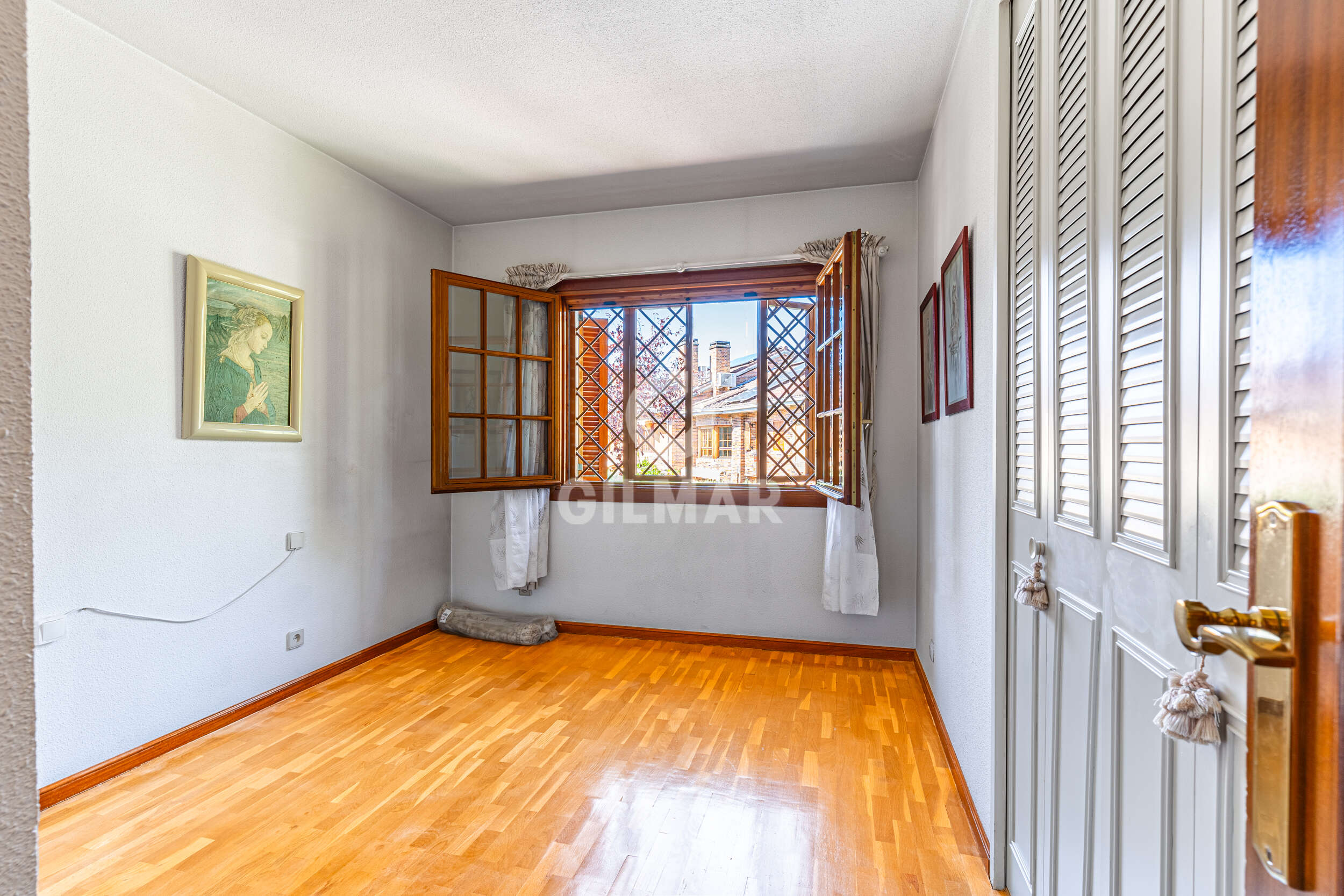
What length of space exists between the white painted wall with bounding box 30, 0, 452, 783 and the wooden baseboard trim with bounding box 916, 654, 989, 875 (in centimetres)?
289

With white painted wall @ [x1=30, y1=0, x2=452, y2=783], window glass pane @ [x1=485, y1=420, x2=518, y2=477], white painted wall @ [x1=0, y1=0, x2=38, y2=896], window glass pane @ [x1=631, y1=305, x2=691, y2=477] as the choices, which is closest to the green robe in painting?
white painted wall @ [x1=30, y1=0, x2=452, y2=783]

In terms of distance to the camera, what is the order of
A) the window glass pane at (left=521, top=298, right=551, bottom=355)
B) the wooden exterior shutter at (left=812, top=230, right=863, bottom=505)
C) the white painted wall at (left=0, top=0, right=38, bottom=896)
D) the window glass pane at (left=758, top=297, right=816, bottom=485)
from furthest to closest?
the window glass pane at (left=521, top=298, right=551, bottom=355) < the window glass pane at (left=758, top=297, right=816, bottom=485) < the wooden exterior shutter at (left=812, top=230, right=863, bottom=505) < the white painted wall at (left=0, top=0, right=38, bottom=896)

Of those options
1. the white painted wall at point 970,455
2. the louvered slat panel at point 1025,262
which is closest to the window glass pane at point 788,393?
the white painted wall at point 970,455

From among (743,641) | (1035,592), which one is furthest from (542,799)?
(743,641)

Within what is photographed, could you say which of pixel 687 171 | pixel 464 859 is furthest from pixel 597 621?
pixel 687 171

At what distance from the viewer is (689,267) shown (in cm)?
365

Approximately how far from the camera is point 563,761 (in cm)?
228

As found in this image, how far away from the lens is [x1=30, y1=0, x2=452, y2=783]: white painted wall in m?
2.01

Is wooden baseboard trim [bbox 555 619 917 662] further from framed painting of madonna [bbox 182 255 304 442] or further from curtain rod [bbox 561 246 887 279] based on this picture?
curtain rod [bbox 561 246 887 279]

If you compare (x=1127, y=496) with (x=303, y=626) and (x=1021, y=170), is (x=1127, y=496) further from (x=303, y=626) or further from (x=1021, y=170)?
(x=303, y=626)

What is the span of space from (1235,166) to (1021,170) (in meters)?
0.93

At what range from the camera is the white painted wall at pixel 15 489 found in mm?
384

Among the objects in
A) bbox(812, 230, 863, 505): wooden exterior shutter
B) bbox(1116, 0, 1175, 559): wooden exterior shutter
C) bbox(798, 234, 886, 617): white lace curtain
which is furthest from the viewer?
bbox(798, 234, 886, 617): white lace curtain

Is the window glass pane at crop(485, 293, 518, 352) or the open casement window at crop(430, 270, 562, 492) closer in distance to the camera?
the open casement window at crop(430, 270, 562, 492)
